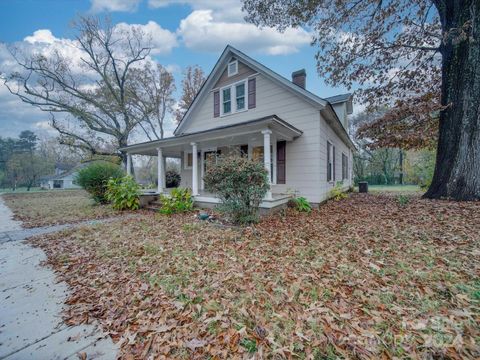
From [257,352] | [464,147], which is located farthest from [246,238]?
[464,147]

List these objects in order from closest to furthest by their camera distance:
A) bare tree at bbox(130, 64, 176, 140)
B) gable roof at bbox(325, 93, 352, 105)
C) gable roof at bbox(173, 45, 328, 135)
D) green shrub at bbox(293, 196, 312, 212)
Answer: green shrub at bbox(293, 196, 312, 212) < gable roof at bbox(173, 45, 328, 135) < gable roof at bbox(325, 93, 352, 105) < bare tree at bbox(130, 64, 176, 140)

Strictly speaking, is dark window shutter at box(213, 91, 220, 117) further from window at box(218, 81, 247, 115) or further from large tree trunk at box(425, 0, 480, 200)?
large tree trunk at box(425, 0, 480, 200)

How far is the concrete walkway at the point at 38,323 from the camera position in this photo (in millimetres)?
2082

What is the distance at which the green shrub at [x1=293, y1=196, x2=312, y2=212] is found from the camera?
760cm

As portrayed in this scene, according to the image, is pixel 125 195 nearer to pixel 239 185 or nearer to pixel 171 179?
pixel 171 179

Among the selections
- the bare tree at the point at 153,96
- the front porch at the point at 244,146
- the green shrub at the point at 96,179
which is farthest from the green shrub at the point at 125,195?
the bare tree at the point at 153,96

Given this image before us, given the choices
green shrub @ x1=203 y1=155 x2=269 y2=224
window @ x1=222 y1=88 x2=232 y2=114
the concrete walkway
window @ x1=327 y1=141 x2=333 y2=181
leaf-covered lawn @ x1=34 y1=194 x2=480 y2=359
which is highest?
window @ x1=222 y1=88 x2=232 y2=114

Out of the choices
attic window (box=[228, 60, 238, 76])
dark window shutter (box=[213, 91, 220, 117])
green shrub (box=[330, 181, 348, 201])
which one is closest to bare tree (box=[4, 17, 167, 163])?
dark window shutter (box=[213, 91, 220, 117])

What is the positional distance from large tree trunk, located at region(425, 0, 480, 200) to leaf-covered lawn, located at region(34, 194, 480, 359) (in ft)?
6.66

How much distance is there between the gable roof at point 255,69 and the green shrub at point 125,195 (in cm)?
500

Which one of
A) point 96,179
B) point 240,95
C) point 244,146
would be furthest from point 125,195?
point 240,95

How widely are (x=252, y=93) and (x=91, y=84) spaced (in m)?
18.9

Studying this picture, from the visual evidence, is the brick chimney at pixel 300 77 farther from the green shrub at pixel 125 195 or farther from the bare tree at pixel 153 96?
the bare tree at pixel 153 96

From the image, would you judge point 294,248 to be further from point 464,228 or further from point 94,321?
point 464,228
